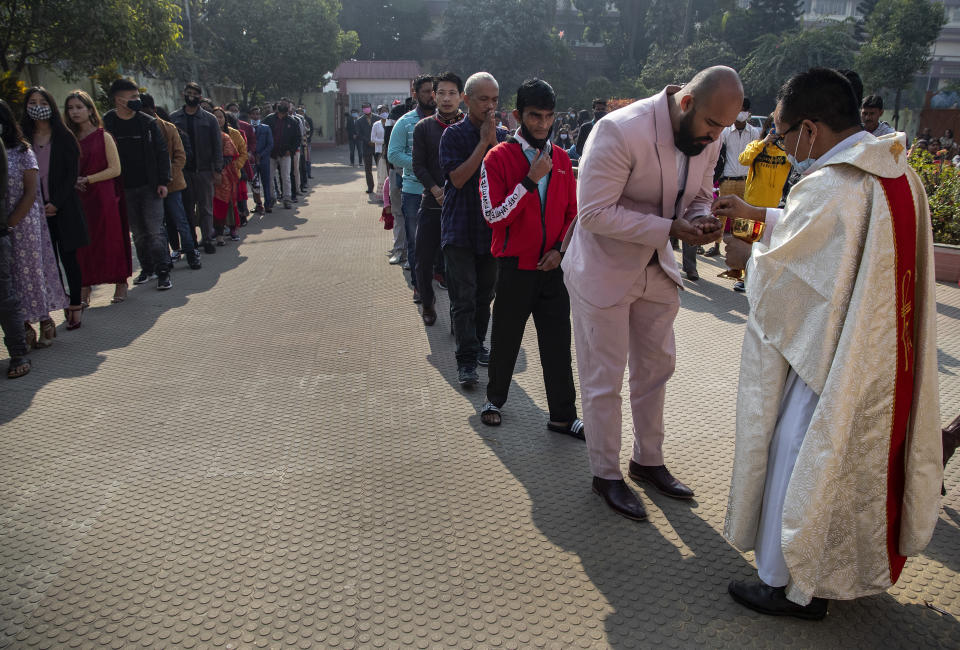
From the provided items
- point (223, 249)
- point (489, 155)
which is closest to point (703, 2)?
point (223, 249)

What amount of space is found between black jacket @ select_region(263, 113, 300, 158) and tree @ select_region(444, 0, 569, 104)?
37.3 meters

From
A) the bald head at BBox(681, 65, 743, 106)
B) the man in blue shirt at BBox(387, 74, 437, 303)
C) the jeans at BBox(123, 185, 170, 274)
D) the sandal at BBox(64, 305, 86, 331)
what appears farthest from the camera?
the jeans at BBox(123, 185, 170, 274)

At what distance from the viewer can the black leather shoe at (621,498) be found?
311 cm

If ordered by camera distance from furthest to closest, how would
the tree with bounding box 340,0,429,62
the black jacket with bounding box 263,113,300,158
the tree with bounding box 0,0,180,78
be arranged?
the tree with bounding box 340,0,429,62, the black jacket with bounding box 263,113,300,158, the tree with bounding box 0,0,180,78

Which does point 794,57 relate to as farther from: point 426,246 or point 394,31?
point 426,246

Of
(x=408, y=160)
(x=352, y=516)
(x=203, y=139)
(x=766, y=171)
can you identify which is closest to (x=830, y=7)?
(x=766, y=171)

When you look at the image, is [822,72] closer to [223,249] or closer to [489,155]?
[489,155]

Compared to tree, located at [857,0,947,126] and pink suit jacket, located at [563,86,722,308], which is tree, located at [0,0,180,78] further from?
tree, located at [857,0,947,126]

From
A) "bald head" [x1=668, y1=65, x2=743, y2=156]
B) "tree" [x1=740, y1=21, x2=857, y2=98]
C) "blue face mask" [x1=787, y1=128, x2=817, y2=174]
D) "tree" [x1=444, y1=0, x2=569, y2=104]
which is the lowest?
"blue face mask" [x1=787, y1=128, x2=817, y2=174]

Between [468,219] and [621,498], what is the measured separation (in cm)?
212

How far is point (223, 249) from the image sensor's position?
31.5 ft

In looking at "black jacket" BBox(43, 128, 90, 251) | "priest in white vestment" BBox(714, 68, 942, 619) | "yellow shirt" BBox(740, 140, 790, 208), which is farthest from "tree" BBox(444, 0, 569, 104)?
"priest in white vestment" BBox(714, 68, 942, 619)

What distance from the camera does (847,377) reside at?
214 cm

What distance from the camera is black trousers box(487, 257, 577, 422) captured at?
154 inches
